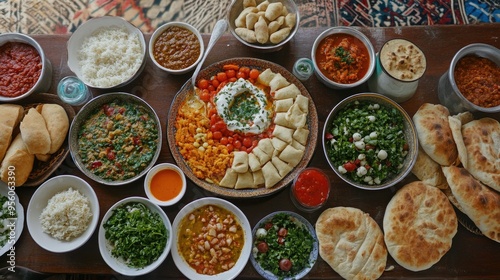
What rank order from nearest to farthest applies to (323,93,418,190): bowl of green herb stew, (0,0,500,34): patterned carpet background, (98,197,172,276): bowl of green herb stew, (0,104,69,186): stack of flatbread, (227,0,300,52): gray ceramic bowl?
(98,197,172,276): bowl of green herb stew
(0,104,69,186): stack of flatbread
(323,93,418,190): bowl of green herb stew
(227,0,300,52): gray ceramic bowl
(0,0,500,34): patterned carpet background

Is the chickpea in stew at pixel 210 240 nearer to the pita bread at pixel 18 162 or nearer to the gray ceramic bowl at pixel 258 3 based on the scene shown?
the pita bread at pixel 18 162

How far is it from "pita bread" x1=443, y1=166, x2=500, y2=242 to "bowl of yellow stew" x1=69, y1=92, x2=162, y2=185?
211 centimetres

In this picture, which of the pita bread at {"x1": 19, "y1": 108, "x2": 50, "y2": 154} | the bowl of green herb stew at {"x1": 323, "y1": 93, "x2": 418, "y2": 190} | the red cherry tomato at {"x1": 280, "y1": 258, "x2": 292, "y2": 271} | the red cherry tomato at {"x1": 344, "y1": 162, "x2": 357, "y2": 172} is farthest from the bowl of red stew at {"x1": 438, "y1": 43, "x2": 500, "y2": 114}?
the pita bread at {"x1": 19, "y1": 108, "x2": 50, "y2": 154}

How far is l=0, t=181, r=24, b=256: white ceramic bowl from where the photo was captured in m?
2.85

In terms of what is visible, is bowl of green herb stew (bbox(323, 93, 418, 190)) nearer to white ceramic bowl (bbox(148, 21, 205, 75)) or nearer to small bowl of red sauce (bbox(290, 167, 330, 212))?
small bowl of red sauce (bbox(290, 167, 330, 212))

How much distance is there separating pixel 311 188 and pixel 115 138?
1465 mm

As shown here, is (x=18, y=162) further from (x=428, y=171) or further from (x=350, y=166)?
(x=428, y=171)

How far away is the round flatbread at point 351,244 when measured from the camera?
2.82 meters

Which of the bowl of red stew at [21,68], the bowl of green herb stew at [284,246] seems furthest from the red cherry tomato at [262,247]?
the bowl of red stew at [21,68]

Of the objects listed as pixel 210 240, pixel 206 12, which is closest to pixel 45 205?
pixel 210 240

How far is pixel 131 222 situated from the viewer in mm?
2793

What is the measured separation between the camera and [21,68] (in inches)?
123

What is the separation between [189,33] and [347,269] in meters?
2.10

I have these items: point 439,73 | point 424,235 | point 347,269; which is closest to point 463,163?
point 424,235
